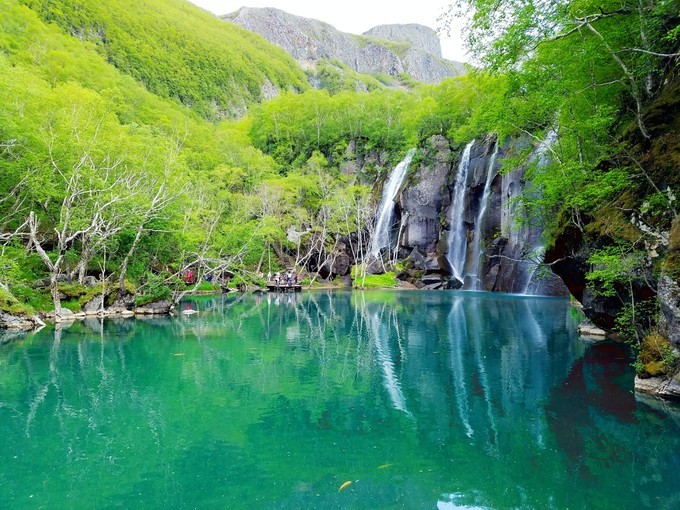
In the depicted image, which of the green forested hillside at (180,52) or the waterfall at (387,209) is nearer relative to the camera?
the waterfall at (387,209)

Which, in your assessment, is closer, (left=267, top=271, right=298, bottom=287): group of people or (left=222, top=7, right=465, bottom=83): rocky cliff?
(left=267, top=271, right=298, bottom=287): group of people

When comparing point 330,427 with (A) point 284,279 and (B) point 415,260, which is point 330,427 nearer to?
(A) point 284,279

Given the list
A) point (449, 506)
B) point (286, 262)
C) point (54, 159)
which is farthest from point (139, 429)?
point (286, 262)

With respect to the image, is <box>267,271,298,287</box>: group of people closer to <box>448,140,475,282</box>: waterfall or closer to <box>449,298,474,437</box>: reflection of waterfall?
<box>448,140,475,282</box>: waterfall

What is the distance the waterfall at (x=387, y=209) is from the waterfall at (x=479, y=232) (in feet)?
34.1

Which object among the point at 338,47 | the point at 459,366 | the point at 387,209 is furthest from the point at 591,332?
the point at 338,47

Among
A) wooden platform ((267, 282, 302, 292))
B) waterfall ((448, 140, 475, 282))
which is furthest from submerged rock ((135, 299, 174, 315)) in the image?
waterfall ((448, 140, 475, 282))

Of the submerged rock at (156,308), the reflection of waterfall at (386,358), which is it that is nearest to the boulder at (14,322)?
the submerged rock at (156,308)

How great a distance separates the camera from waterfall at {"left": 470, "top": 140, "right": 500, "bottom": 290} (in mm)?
38281

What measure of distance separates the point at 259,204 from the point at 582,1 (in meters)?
34.1

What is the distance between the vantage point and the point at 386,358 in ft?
41.5

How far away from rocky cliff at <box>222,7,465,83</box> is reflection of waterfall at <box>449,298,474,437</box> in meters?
127

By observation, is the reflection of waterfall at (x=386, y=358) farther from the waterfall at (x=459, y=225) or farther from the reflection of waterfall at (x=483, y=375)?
the waterfall at (x=459, y=225)

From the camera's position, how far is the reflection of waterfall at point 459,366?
26.2ft
